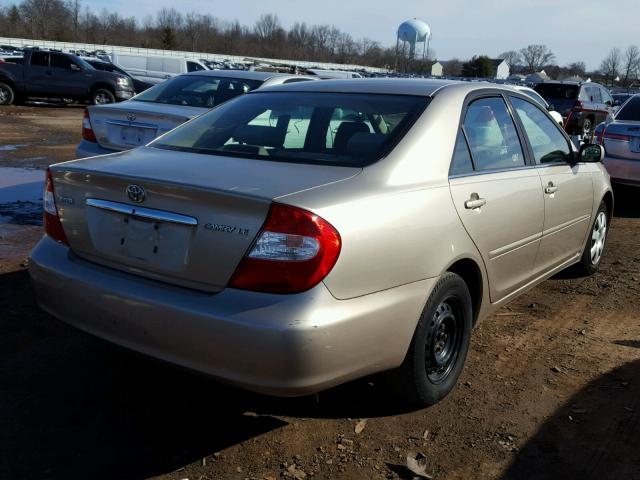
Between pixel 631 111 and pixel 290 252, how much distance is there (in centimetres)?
855

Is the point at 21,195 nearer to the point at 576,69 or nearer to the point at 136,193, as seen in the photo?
the point at 136,193

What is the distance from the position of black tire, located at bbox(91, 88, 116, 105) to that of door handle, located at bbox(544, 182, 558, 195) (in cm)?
1908

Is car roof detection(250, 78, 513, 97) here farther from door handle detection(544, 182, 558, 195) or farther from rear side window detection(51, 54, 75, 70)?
rear side window detection(51, 54, 75, 70)

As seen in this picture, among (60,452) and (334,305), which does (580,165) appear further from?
(60,452)

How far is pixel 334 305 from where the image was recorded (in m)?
2.54

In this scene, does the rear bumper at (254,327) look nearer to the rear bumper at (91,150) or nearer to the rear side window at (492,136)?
the rear side window at (492,136)

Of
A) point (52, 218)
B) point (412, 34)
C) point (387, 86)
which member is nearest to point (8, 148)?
point (52, 218)

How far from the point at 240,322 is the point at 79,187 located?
110 centimetres

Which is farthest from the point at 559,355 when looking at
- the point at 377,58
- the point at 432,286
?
the point at 377,58

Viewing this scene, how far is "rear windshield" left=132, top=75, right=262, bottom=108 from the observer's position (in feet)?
25.2

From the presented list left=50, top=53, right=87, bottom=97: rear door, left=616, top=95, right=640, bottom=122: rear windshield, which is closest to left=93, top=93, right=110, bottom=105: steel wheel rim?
left=50, top=53, right=87, bottom=97: rear door

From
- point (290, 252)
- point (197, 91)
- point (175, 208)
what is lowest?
point (290, 252)

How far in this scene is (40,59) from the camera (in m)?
20.4

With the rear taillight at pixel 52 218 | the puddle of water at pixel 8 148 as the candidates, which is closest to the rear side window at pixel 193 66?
the puddle of water at pixel 8 148
